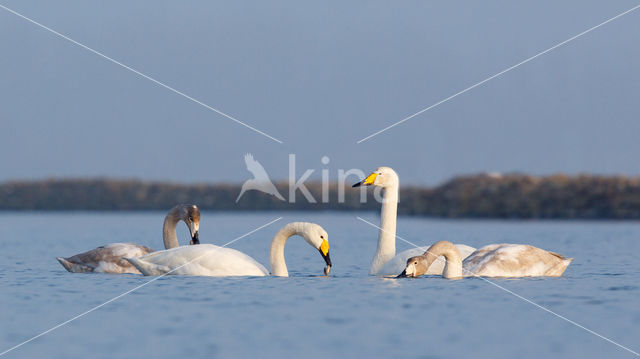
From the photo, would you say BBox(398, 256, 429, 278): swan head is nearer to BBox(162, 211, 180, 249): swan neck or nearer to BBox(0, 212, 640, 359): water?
BBox(0, 212, 640, 359): water

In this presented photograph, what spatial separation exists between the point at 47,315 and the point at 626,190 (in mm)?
37854

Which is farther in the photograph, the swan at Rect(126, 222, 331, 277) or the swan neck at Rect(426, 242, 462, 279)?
the swan at Rect(126, 222, 331, 277)

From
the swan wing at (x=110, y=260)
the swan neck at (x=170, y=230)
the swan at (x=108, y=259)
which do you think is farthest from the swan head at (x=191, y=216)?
the swan wing at (x=110, y=260)

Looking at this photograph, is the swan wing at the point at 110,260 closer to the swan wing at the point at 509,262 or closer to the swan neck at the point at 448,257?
the swan neck at the point at 448,257

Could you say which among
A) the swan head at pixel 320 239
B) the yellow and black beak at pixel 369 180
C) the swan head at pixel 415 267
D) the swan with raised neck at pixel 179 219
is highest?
the yellow and black beak at pixel 369 180

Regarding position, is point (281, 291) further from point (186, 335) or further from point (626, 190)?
point (626, 190)

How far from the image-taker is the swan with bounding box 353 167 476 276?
54.3ft

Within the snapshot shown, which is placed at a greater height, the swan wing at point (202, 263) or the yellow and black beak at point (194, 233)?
the yellow and black beak at point (194, 233)

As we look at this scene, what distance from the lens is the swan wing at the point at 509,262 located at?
15.9m

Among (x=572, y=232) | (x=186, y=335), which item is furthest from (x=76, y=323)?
(x=572, y=232)

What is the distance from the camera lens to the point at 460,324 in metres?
11.5

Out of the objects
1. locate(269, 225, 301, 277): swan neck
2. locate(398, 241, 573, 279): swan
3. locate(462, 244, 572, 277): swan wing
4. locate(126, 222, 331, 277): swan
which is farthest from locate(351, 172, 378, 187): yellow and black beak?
locate(462, 244, 572, 277): swan wing

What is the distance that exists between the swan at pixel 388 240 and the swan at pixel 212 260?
1160 millimetres

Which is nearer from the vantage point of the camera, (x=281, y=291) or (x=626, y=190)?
(x=281, y=291)
